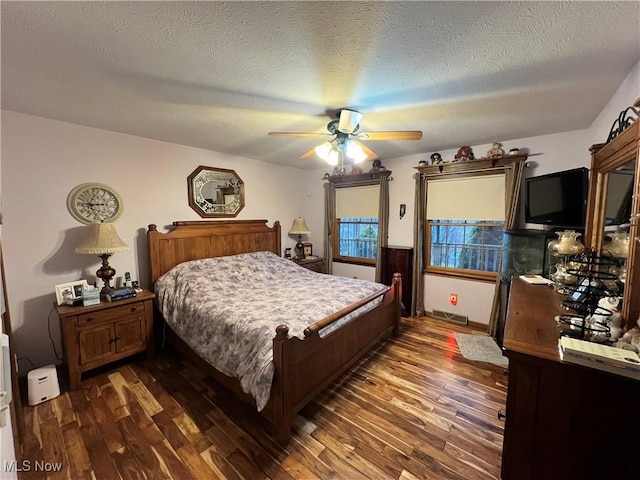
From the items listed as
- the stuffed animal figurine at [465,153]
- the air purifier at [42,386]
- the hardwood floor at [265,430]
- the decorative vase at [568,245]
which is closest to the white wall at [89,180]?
the stuffed animal figurine at [465,153]

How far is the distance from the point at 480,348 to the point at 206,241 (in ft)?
11.7

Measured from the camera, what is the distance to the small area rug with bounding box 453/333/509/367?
2725 mm

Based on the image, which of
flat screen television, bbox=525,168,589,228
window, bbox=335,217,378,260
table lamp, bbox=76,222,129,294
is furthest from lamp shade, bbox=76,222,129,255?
flat screen television, bbox=525,168,589,228

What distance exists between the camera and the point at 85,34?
1314 millimetres

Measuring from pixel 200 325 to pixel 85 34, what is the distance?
81.9 inches

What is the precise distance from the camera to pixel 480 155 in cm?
341

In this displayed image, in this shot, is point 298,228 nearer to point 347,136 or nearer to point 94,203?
point 347,136

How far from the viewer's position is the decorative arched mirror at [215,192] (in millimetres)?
3492

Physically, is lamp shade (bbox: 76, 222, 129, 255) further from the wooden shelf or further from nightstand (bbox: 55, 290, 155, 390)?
the wooden shelf

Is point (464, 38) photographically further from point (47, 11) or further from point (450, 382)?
point (450, 382)

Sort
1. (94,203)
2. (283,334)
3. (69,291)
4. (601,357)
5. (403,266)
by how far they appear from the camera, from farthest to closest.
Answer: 1. (403,266)
2. (94,203)
3. (69,291)
4. (283,334)
5. (601,357)

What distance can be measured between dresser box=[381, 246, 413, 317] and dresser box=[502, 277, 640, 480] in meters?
2.72

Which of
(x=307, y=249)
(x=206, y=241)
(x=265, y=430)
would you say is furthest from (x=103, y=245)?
(x=307, y=249)

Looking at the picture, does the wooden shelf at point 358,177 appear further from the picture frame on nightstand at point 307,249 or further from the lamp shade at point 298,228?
the picture frame on nightstand at point 307,249
